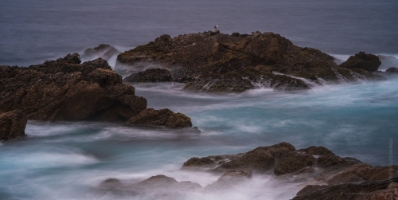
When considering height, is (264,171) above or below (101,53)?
below

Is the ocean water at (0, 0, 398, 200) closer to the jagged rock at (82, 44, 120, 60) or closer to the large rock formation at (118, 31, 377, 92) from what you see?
the large rock formation at (118, 31, 377, 92)

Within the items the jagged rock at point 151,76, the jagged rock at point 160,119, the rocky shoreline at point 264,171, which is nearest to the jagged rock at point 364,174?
the rocky shoreline at point 264,171

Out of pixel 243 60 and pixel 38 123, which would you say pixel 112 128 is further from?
pixel 243 60

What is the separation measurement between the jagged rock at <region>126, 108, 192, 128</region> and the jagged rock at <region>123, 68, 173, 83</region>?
19.6 ft

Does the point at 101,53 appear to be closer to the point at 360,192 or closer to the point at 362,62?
the point at 362,62

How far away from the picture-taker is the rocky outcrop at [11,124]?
11.5 meters

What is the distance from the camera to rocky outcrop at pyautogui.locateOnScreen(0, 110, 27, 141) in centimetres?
1155

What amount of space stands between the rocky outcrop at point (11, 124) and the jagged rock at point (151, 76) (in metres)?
7.56

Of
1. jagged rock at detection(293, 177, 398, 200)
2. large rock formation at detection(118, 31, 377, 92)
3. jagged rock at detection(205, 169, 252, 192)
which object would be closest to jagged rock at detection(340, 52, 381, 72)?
large rock formation at detection(118, 31, 377, 92)

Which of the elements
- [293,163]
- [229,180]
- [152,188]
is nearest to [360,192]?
[229,180]

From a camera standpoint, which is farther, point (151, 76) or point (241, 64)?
point (151, 76)

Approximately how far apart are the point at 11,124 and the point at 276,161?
18.4 feet

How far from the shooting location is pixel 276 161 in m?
9.52

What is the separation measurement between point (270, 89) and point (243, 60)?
67.7 inches
